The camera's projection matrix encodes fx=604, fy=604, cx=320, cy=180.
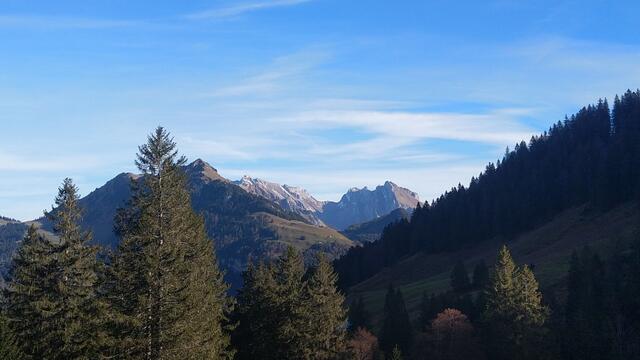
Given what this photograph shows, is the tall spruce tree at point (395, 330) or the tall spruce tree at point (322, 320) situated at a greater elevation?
the tall spruce tree at point (322, 320)

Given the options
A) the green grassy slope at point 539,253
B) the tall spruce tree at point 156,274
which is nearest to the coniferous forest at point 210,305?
the tall spruce tree at point 156,274

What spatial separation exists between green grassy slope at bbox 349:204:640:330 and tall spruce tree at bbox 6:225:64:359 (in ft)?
271

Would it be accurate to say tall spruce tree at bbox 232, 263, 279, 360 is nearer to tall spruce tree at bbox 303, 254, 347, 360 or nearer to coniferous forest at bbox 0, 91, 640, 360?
coniferous forest at bbox 0, 91, 640, 360

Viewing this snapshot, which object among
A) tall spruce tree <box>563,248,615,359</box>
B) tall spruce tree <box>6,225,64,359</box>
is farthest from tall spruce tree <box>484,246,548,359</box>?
tall spruce tree <box>6,225,64,359</box>

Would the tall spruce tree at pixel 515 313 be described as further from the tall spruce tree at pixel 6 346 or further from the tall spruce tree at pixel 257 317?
the tall spruce tree at pixel 6 346

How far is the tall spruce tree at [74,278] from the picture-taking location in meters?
30.6

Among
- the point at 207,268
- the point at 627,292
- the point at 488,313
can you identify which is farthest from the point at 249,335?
the point at 627,292

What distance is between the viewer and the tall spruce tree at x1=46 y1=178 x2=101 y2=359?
30.6 m

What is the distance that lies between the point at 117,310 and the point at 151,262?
3066 millimetres

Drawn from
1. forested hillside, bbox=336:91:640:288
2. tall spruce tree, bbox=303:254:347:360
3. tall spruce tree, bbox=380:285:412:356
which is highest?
forested hillside, bbox=336:91:640:288

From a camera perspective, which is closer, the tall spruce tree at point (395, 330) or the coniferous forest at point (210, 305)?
the coniferous forest at point (210, 305)

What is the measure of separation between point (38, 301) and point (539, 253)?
13054 cm

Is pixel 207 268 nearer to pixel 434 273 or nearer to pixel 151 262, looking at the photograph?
pixel 151 262

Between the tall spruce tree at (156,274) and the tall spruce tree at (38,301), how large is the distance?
351cm
